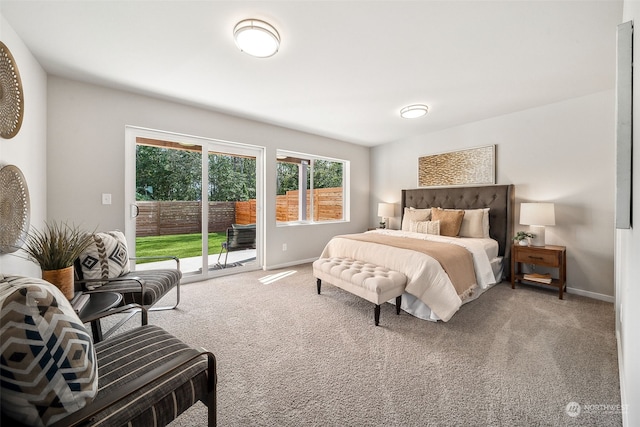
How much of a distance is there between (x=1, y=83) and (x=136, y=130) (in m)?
1.43

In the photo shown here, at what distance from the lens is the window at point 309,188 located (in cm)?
457

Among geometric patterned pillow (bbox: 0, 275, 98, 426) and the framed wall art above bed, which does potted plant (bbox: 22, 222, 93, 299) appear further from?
the framed wall art above bed

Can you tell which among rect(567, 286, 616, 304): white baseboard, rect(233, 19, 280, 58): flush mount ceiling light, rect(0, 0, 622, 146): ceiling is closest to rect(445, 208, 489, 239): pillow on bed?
rect(567, 286, 616, 304): white baseboard

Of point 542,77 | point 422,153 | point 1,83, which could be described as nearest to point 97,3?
point 1,83

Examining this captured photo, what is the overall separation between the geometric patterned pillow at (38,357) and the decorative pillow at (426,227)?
3.83 m

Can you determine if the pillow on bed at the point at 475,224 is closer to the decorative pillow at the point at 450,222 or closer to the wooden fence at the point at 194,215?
the decorative pillow at the point at 450,222

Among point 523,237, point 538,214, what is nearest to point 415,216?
point 523,237

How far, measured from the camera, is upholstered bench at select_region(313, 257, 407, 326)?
7.54 ft

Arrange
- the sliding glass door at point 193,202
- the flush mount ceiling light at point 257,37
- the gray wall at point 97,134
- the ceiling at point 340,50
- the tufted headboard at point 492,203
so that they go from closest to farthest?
the ceiling at point 340,50
the flush mount ceiling light at point 257,37
the gray wall at point 97,134
the sliding glass door at point 193,202
the tufted headboard at point 492,203

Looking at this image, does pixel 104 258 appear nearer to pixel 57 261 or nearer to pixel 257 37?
pixel 57 261

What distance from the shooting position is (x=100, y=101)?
2832 millimetres

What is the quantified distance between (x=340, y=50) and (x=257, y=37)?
27.3 inches

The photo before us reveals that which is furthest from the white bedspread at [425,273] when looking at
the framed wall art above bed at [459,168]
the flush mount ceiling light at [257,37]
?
the flush mount ceiling light at [257,37]

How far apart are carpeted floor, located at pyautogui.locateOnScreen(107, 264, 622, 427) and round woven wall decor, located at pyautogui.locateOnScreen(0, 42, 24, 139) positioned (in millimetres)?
1881
